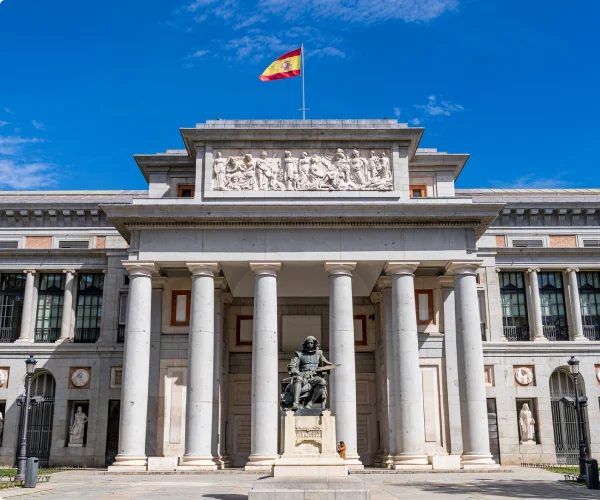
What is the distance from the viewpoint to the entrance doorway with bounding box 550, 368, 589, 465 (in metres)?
46.3

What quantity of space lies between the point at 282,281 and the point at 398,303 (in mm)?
8069

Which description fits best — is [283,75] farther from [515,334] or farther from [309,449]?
[309,449]

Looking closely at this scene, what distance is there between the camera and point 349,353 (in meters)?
36.7

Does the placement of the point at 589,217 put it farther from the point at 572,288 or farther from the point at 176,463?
the point at 176,463

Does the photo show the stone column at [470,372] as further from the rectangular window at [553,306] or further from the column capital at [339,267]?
the rectangular window at [553,306]

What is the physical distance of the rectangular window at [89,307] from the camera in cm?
4838

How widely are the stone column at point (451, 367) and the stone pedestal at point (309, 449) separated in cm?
1732

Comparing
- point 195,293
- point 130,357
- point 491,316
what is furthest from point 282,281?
point 491,316

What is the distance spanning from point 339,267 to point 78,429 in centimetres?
2117

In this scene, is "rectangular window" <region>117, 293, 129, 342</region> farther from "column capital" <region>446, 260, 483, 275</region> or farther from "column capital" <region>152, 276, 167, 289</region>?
"column capital" <region>446, 260, 483, 275</region>

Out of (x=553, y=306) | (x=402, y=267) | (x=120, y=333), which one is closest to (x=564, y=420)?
(x=553, y=306)

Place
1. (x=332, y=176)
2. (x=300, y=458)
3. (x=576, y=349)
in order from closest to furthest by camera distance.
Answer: (x=300, y=458) < (x=332, y=176) < (x=576, y=349)

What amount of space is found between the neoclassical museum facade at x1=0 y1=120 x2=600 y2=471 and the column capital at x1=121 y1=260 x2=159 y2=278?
0.38 feet

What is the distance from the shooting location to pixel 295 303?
156 ft
